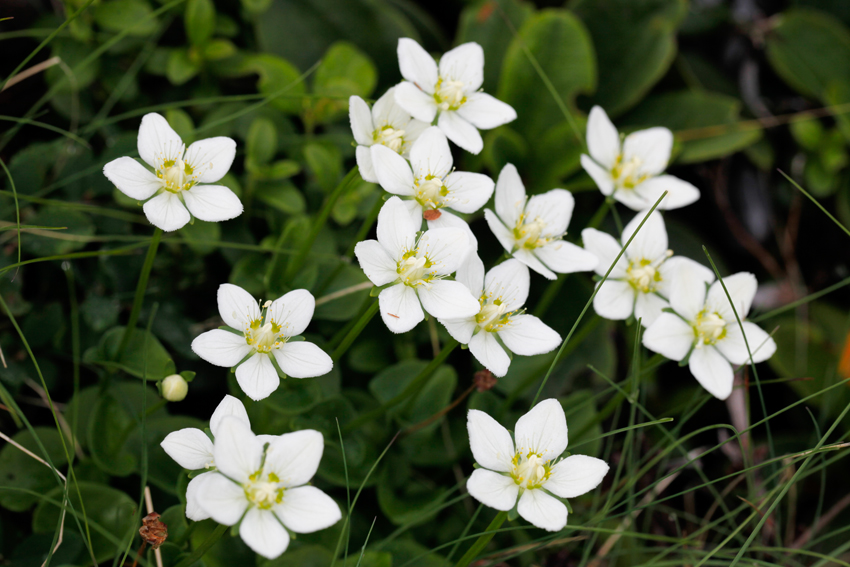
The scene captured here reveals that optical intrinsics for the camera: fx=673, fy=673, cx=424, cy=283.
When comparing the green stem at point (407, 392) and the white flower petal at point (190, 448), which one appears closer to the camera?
the white flower petal at point (190, 448)

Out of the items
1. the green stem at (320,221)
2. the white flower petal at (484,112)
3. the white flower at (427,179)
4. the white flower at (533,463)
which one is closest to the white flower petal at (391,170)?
Result: the white flower at (427,179)

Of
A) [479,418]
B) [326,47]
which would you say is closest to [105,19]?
[326,47]

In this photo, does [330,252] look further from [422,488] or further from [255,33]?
[255,33]

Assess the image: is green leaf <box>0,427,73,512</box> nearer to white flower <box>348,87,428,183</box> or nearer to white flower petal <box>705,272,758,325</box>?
white flower <box>348,87,428,183</box>

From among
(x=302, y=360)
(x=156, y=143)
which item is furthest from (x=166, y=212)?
(x=302, y=360)

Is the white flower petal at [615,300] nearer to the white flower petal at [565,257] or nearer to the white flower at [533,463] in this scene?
the white flower petal at [565,257]

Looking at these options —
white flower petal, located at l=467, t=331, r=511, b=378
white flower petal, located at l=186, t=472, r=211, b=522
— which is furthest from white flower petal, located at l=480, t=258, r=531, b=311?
white flower petal, located at l=186, t=472, r=211, b=522
